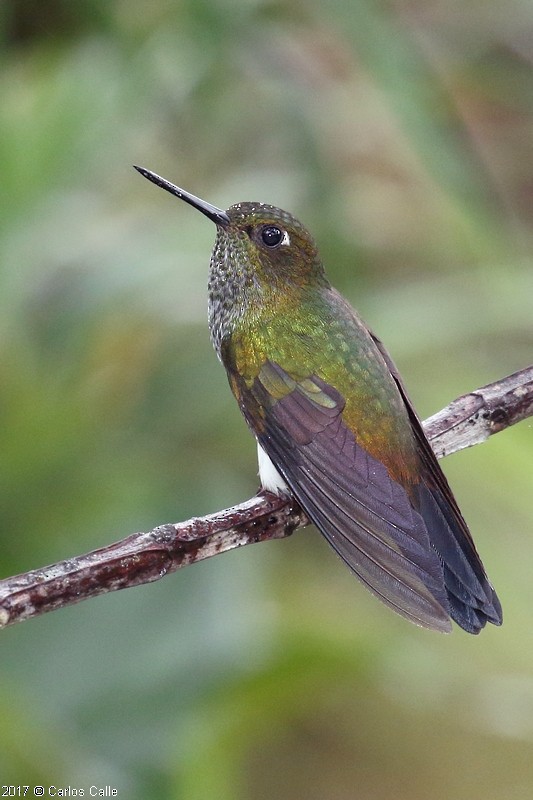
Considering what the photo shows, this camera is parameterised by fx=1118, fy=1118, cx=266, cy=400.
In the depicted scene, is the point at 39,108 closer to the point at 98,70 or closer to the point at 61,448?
the point at 98,70

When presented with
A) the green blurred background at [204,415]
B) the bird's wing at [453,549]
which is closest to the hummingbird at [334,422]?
the bird's wing at [453,549]

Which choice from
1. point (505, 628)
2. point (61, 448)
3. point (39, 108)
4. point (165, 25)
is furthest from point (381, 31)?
point (505, 628)

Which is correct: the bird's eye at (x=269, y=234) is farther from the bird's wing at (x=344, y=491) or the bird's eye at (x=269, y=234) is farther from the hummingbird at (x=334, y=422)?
the bird's wing at (x=344, y=491)

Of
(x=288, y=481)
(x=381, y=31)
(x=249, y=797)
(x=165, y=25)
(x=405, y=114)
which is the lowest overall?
(x=249, y=797)

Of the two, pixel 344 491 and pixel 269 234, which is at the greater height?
pixel 269 234

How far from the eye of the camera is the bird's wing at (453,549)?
192cm

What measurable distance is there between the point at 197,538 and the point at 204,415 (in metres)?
0.98

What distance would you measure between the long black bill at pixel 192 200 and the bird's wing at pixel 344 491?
0.34 meters

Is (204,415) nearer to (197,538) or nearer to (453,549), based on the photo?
(453,549)

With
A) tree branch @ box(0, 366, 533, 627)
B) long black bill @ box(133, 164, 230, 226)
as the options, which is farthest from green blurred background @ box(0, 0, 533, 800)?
tree branch @ box(0, 366, 533, 627)

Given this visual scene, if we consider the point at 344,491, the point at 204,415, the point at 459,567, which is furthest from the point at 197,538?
the point at 204,415

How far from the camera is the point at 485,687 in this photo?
282cm

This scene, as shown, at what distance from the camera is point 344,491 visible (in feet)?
6.61

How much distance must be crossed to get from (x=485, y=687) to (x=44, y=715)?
114 cm
